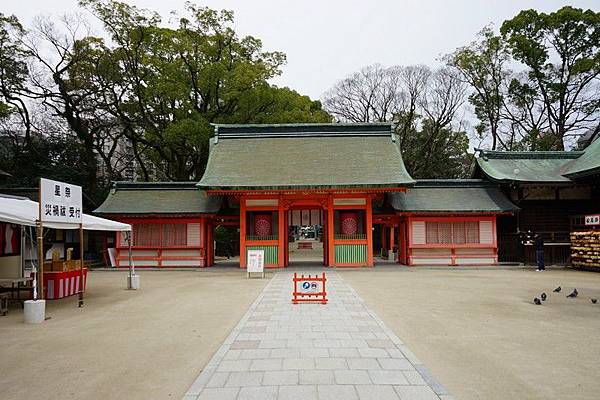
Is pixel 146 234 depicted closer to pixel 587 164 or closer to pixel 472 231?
pixel 472 231

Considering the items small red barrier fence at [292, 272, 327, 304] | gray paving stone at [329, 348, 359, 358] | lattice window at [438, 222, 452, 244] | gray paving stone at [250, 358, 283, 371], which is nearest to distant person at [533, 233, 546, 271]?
lattice window at [438, 222, 452, 244]

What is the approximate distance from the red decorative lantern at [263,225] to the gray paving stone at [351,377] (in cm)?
1592

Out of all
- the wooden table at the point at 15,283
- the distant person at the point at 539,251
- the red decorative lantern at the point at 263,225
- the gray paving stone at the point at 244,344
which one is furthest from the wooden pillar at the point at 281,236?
the gray paving stone at the point at 244,344

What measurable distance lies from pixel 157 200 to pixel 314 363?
1847 centimetres

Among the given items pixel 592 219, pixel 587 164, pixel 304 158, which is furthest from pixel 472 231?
pixel 304 158

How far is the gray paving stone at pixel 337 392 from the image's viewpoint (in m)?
4.54

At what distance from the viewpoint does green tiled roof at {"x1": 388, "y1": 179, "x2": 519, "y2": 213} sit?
68.0ft

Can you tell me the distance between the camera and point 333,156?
2161 centimetres

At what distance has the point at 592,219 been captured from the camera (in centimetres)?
1859

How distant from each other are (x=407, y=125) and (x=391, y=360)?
32.7 metres

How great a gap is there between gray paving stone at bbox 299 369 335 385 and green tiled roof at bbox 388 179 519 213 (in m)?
16.2

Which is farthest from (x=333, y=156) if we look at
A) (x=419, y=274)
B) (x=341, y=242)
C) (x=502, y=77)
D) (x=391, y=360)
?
(x=502, y=77)

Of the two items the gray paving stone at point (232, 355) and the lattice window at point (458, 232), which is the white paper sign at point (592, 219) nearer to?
the lattice window at point (458, 232)

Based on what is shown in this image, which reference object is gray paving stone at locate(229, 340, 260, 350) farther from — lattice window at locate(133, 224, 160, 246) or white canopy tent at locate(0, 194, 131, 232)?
lattice window at locate(133, 224, 160, 246)
